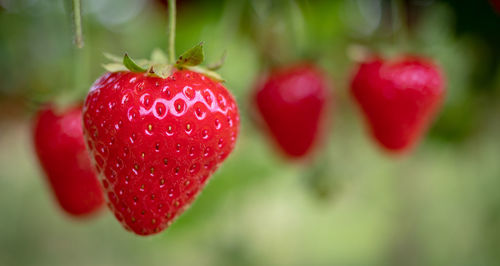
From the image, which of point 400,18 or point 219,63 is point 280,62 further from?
point 219,63

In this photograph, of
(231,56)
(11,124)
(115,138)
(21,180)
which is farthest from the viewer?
(21,180)

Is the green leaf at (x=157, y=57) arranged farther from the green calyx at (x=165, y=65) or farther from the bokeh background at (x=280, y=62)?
the bokeh background at (x=280, y=62)

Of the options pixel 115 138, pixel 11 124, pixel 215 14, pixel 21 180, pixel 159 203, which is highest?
pixel 115 138

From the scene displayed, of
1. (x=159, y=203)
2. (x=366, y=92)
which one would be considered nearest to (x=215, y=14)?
(x=366, y=92)

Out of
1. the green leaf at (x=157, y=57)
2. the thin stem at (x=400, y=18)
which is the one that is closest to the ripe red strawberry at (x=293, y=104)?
the thin stem at (x=400, y=18)

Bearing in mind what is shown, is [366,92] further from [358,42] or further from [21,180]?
[21,180]

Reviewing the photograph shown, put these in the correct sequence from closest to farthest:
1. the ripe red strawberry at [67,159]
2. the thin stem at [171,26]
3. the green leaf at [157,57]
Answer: the thin stem at [171,26] → the green leaf at [157,57] → the ripe red strawberry at [67,159]
